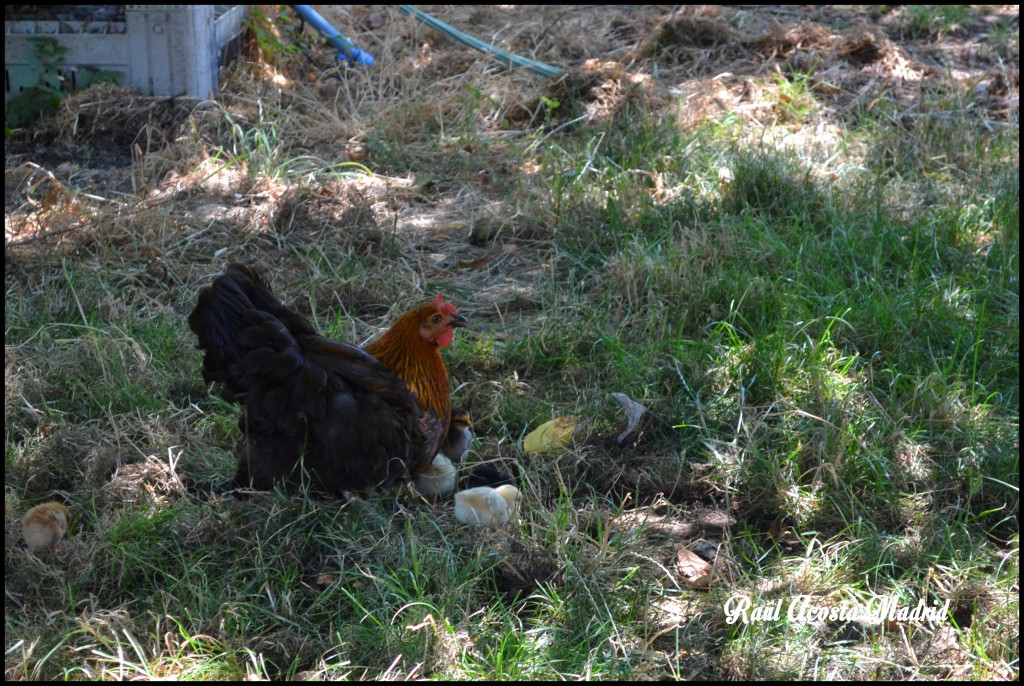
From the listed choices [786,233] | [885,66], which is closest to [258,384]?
[786,233]

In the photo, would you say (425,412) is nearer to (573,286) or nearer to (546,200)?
(573,286)

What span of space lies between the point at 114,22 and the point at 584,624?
548cm

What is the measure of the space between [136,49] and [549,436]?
449cm

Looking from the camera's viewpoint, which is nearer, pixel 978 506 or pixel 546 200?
pixel 978 506

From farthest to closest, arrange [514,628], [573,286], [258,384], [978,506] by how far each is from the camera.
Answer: [573,286] → [978,506] → [258,384] → [514,628]

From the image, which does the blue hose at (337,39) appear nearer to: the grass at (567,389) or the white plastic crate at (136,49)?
the grass at (567,389)

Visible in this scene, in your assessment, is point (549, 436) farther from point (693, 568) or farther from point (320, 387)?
point (320, 387)

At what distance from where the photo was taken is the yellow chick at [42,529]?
3.06m

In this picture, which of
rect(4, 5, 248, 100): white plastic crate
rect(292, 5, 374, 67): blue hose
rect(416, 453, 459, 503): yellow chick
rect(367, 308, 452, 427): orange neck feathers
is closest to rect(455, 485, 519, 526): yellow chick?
rect(416, 453, 459, 503): yellow chick

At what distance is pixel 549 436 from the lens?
3664 millimetres

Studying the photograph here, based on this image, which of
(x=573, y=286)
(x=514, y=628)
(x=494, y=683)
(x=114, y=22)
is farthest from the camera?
(x=114, y=22)

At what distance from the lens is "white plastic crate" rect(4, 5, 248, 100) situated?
20.3ft

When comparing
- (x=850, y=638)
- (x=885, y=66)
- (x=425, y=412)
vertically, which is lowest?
(x=850, y=638)

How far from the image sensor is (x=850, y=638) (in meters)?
2.81
